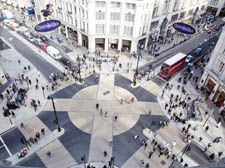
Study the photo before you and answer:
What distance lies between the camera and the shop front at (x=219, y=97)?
114 feet

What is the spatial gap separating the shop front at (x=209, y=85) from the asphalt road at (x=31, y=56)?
35.1m

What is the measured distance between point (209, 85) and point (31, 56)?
4536 cm

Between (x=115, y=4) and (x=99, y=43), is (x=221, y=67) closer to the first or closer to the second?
(x=115, y=4)

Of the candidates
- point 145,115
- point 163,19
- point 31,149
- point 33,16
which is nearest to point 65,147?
point 31,149

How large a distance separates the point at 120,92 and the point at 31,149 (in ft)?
65.4

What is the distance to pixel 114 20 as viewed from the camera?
4738 centimetres

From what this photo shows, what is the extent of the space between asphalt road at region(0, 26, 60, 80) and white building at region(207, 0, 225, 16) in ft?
261

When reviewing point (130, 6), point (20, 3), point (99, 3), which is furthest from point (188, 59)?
point (20, 3)

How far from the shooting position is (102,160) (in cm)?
2597

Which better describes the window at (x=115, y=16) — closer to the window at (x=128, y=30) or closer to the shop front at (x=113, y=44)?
the window at (x=128, y=30)

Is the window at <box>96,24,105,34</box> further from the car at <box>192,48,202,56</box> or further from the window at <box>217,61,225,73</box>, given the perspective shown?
the window at <box>217,61,225,73</box>

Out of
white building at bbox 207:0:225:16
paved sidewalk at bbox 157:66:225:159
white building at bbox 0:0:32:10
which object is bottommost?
paved sidewalk at bbox 157:66:225:159

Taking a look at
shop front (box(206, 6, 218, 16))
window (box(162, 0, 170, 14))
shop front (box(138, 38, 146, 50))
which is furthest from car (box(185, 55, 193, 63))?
shop front (box(206, 6, 218, 16))

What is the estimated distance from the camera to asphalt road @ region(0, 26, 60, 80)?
43.7 m
